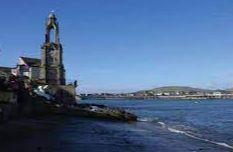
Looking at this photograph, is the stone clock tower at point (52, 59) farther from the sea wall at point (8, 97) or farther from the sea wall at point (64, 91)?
the sea wall at point (8, 97)

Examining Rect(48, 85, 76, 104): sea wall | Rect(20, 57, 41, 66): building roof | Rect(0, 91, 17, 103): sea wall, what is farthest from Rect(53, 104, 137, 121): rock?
Rect(20, 57, 41, 66): building roof

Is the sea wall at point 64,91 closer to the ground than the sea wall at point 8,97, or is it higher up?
higher up

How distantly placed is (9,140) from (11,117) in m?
16.4

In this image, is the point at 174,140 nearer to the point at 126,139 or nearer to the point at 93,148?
the point at 126,139

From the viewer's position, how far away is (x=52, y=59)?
4375 inches

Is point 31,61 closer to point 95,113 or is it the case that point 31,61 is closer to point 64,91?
point 64,91

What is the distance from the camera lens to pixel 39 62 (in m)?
115

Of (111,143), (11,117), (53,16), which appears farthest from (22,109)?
(53,16)

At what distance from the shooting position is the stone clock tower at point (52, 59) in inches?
4277

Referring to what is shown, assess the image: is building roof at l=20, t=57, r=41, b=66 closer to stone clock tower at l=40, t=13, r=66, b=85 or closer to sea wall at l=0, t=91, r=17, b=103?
stone clock tower at l=40, t=13, r=66, b=85

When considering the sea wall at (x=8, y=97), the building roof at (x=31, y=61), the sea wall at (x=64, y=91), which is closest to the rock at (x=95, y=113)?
the sea wall at (x=8, y=97)

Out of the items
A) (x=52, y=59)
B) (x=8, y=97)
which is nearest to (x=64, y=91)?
(x=52, y=59)

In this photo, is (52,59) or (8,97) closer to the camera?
(8,97)

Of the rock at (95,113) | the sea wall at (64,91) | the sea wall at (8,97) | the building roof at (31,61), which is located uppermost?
the building roof at (31,61)
